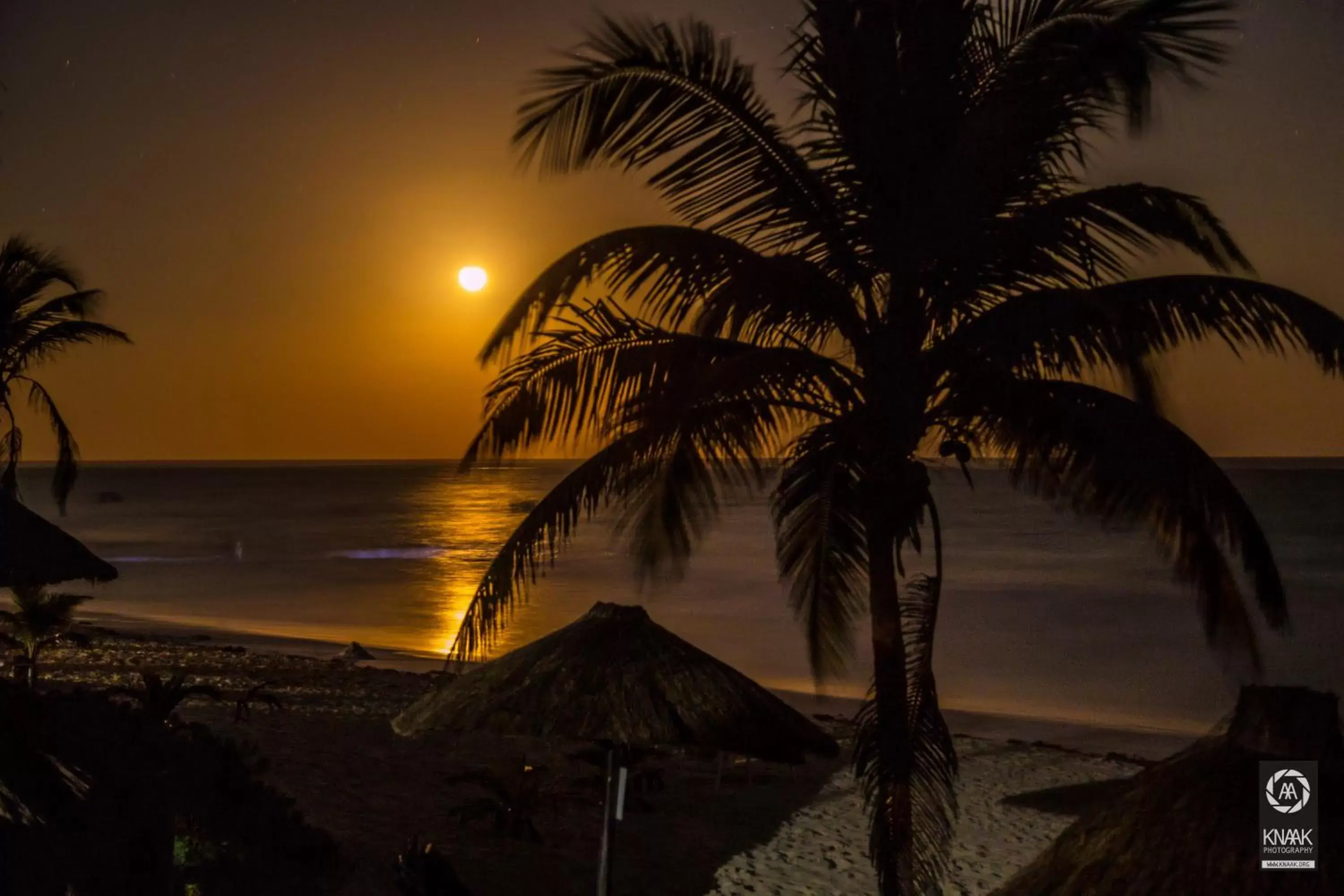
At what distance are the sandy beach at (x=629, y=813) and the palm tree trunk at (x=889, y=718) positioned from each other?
148cm

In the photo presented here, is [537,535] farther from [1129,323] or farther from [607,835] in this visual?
[1129,323]

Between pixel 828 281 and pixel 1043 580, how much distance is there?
3679 centimetres

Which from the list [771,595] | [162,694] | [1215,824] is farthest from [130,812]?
[771,595]

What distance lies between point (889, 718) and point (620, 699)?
1.36m

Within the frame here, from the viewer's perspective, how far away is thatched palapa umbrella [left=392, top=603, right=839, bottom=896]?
5203 millimetres

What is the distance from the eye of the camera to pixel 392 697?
12477 millimetres

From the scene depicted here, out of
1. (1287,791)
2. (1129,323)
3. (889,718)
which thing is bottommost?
(889,718)

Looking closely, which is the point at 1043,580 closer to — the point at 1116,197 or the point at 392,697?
the point at 392,697

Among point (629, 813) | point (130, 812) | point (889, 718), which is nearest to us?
point (130, 812)

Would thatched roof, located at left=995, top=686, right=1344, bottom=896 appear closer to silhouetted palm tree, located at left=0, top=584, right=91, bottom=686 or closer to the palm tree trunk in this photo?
the palm tree trunk

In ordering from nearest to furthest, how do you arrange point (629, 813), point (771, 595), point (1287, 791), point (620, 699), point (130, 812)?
point (1287, 791) < point (130, 812) < point (620, 699) < point (629, 813) < point (771, 595)

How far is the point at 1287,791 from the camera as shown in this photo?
10.8ft

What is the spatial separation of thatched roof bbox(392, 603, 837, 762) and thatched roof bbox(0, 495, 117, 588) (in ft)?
11.1

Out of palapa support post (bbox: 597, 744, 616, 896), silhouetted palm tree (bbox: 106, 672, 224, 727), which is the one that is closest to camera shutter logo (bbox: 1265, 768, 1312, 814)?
palapa support post (bbox: 597, 744, 616, 896)
